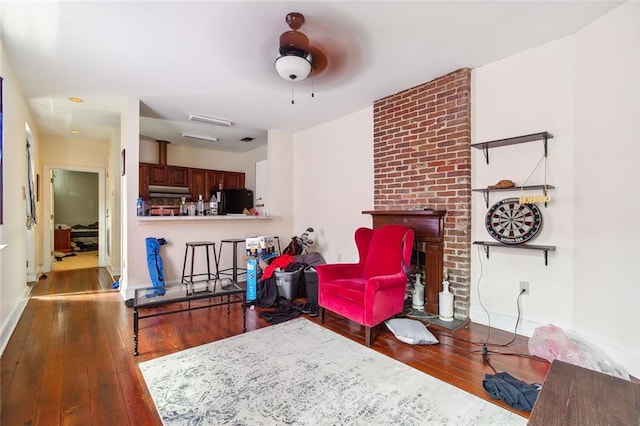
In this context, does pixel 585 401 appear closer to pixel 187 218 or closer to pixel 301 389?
pixel 301 389

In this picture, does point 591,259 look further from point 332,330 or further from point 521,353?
point 332,330

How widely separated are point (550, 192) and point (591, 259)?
612 millimetres

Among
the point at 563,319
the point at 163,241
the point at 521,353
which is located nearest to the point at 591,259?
the point at 563,319

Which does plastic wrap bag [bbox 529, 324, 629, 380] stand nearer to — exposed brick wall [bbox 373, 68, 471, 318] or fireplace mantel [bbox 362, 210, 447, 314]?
exposed brick wall [bbox 373, 68, 471, 318]

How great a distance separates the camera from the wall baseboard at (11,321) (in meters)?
2.51

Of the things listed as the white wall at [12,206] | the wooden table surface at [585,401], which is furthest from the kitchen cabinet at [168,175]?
the wooden table surface at [585,401]

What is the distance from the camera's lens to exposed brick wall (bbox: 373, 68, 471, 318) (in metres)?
3.05

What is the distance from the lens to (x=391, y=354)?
2.39m

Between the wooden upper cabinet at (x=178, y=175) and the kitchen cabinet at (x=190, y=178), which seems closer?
the kitchen cabinet at (x=190, y=178)

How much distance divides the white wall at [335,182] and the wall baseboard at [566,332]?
176cm

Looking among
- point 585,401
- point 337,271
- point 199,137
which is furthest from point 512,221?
point 199,137

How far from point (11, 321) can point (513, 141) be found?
16.7 feet

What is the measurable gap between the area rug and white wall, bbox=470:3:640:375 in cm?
131

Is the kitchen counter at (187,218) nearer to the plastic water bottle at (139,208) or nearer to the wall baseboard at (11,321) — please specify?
the plastic water bottle at (139,208)
